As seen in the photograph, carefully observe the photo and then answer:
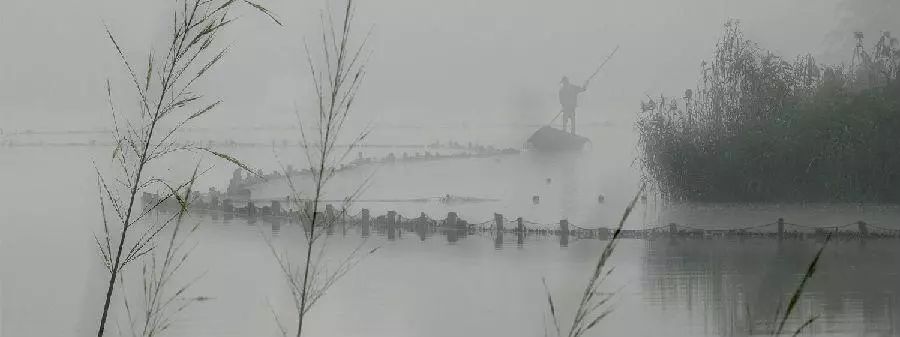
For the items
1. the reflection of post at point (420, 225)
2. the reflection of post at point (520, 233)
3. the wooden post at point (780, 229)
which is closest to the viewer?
the wooden post at point (780, 229)

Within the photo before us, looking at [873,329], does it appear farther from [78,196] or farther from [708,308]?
[78,196]

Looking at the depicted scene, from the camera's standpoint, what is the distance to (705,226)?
19500 mm

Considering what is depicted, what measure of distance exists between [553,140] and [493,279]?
5068 cm

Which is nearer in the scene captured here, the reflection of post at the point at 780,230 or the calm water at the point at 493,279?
the calm water at the point at 493,279

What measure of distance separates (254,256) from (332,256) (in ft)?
4.20

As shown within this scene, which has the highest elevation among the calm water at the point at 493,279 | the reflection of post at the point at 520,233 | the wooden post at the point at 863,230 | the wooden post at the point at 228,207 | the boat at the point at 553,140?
the boat at the point at 553,140

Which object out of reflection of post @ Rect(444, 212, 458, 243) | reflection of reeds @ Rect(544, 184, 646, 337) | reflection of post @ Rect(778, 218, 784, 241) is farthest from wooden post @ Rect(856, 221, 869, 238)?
reflection of reeds @ Rect(544, 184, 646, 337)

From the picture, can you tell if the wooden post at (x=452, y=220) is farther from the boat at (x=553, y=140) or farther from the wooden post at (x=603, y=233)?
the boat at (x=553, y=140)

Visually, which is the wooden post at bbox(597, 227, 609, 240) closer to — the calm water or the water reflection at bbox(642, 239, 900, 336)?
the calm water

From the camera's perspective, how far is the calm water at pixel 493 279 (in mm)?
9898

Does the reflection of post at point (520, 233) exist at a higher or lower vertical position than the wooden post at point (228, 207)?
lower

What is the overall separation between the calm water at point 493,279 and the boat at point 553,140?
3868cm

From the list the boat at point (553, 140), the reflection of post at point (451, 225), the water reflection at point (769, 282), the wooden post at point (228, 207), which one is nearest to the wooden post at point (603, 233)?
the water reflection at point (769, 282)

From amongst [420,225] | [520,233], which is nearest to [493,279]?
[520,233]
